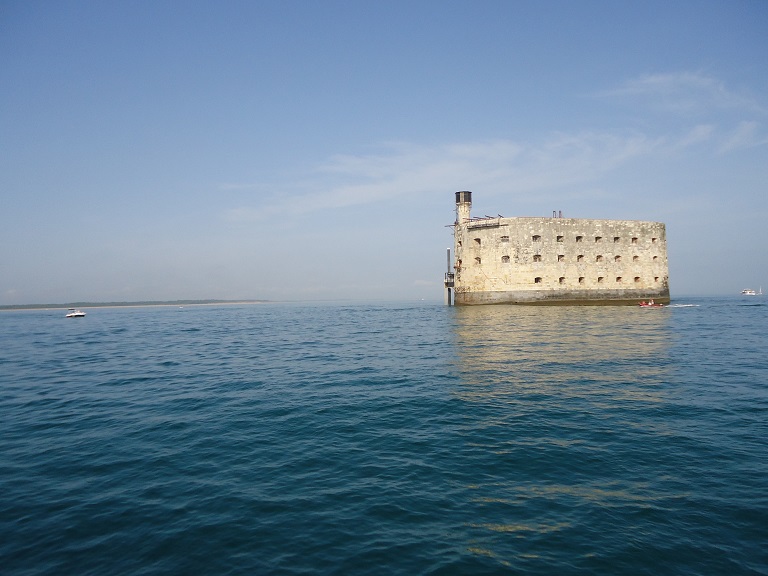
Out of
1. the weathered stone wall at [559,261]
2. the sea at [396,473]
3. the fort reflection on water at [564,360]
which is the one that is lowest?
the sea at [396,473]

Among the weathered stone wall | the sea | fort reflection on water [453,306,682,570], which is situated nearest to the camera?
the sea

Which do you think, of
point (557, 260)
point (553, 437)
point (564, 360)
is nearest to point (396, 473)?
point (553, 437)

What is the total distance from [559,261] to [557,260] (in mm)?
385

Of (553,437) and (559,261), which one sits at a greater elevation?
(559,261)

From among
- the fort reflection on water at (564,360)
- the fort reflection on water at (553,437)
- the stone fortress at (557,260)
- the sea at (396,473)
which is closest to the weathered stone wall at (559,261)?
the stone fortress at (557,260)

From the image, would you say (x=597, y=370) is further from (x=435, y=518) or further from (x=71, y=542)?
(x=71, y=542)

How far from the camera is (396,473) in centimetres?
851

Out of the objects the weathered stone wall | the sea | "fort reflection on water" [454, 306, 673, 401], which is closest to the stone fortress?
the weathered stone wall

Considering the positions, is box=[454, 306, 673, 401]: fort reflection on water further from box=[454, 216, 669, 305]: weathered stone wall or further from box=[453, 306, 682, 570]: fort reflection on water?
box=[454, 216, 669, 305]: weathered stone wall

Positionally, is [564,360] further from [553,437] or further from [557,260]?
[557,260]

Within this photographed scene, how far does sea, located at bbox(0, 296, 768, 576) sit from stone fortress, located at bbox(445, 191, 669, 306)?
41561 mm

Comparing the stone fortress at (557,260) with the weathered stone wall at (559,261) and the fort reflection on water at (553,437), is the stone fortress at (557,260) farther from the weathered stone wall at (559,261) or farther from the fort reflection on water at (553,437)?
the fort reflection on water at (553,437)

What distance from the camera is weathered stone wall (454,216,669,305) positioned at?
2329 inches

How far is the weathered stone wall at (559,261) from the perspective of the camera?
2329 inches
